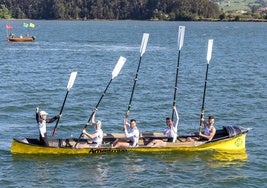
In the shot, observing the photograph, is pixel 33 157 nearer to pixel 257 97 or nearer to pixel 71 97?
pixel 71 97

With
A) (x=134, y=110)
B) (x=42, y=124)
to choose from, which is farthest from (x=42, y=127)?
(x=134, y=110)

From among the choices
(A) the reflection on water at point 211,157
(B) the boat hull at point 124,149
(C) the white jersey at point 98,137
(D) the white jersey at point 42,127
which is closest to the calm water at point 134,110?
(A) the reflection on water at point 211,157

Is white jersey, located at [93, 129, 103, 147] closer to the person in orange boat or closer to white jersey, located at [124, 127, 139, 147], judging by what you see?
white jersey, located at [124, 127, 139, 147]

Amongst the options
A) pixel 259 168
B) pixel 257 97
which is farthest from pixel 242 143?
pixel 257 97

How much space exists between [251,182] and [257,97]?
2247 cm

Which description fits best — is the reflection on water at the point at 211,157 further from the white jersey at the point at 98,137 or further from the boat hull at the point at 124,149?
the white jersey at the point at 98,137

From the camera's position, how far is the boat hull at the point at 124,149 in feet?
97.3

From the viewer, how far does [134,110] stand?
42750 millimetres

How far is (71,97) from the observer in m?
47.5

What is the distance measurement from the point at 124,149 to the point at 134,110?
1261 cm

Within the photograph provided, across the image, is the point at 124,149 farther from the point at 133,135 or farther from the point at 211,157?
the point at 211,157

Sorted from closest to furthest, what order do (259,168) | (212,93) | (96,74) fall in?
(259,168), (212,93), (96,74)

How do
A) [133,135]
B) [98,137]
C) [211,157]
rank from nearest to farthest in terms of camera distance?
[98,137], [133,135], [211,157]

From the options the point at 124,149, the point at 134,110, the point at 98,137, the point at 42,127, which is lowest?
the point at 134,110
